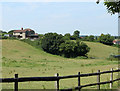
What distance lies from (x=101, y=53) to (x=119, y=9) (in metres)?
88.9

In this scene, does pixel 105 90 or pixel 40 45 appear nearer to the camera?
pixel 105 90

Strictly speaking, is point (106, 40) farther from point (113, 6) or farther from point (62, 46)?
point (113, 6)

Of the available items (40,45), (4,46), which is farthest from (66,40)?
(4,46)

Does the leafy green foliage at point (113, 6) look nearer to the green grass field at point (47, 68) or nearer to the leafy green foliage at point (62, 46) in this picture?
the green grass field at point (47, 68)

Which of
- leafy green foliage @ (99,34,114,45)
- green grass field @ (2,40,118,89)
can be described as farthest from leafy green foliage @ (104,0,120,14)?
leafy green foliage @ (99,34,114,45)

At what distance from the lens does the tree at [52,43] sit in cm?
9500

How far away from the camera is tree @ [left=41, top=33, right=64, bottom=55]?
95000mm

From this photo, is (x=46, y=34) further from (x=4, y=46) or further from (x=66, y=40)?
(x=4, y=46)

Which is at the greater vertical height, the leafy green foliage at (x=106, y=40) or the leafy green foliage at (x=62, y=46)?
the leafy green foliage at (x=106, y=40)

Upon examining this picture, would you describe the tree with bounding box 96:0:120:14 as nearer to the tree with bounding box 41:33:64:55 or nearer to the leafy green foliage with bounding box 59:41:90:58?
the leafy green foliage with bounding box 59:41:90:58

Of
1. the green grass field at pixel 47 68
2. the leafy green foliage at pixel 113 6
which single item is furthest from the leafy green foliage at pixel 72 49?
the leafy green foliage at pixel 113 6

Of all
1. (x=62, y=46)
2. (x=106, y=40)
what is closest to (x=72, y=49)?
(x=62, y=46)

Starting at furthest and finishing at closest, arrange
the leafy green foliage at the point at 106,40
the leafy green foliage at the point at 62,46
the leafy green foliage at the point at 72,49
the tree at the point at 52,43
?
1. the leafy green foliage at the point at 106,40
2. the tree at the point at 52,43
3. the leafy green foliage at the point at 62,46
4. the leafy green foliage at the point at 72,49

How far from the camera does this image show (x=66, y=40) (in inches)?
3844
